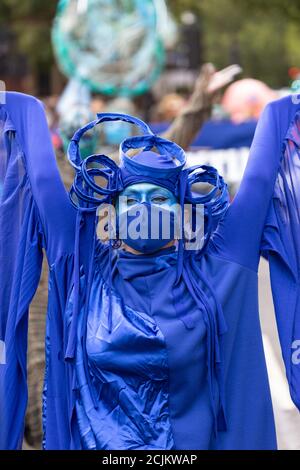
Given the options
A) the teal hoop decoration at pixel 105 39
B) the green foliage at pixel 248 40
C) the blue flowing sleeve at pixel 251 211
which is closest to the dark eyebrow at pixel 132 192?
the blue flowing sleeve at pixel 251 211

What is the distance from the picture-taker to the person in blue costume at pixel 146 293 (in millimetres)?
3242

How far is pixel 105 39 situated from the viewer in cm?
1188

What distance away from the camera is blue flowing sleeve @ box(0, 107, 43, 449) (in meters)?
3.51

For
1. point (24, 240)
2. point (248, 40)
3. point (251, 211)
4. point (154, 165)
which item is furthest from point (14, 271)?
point (248, 40)

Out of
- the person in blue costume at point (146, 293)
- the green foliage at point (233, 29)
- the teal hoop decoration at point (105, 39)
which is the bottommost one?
the person in blue costume at point (146, 293)

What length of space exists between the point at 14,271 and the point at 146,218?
568 millimetres

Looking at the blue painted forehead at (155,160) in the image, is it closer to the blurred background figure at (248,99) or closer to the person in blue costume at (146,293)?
the person in blue costume at (146,293)

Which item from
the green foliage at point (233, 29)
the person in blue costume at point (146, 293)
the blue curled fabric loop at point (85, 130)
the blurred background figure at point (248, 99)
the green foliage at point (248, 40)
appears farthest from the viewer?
the green foliage at point (248, 40)

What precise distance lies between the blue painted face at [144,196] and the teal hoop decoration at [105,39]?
27.5 ft

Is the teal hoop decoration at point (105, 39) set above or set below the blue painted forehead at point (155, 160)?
above

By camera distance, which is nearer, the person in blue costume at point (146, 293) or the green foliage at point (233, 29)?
the person in blue costume at point (146, 293)

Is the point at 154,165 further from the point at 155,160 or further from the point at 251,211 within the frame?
the point at 251,211

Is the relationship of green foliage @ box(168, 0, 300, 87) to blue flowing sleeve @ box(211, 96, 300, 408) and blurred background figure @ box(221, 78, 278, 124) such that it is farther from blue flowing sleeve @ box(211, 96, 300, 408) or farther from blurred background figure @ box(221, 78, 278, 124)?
blue flowing sleeve @ box(211, 96, 300, 408)
